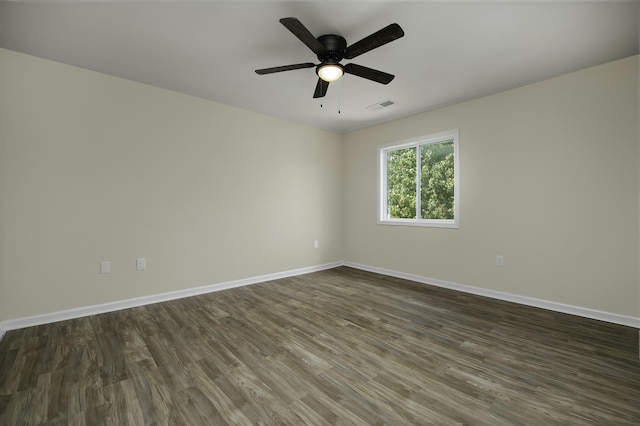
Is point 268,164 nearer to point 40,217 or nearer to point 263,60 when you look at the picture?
point 263,60

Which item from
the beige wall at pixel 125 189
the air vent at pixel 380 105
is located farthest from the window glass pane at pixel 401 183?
the beige wall at pixel 125 189

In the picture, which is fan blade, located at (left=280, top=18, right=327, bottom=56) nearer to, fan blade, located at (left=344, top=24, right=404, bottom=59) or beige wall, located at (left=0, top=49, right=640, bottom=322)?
fan blade, located at (left=344, top=24, right=404, bottom=59)

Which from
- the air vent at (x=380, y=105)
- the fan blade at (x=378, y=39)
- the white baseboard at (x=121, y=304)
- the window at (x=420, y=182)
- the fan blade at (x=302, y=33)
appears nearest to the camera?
the fan blade at (x=302, y=33)

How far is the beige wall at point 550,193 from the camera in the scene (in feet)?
8.73

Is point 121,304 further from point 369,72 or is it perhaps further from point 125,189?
point 369,72

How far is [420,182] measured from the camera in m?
4.35

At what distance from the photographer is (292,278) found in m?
4.40

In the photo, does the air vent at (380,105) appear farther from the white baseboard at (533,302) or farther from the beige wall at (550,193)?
the white baseboard at (533,302)

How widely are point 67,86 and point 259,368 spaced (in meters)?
3.31

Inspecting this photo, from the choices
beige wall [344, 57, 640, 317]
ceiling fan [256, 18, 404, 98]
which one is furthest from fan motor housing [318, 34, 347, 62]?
beige wall [344, 57, 640, 317]

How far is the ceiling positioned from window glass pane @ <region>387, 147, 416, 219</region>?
1316 millimetres

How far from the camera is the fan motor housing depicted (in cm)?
223

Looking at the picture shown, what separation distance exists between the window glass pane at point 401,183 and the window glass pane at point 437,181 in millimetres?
161

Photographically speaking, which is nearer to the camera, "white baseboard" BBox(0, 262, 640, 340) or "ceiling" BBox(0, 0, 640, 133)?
"ceiling" BBox(0, 0, 640, 133)
